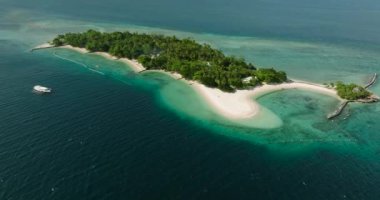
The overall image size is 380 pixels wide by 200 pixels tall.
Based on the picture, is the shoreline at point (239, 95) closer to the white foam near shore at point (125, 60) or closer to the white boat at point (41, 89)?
the white foam near shore at point (125, 60)

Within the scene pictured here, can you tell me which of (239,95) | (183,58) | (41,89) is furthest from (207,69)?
(41,89)

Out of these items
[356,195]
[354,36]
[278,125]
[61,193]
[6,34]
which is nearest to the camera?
[61,193]

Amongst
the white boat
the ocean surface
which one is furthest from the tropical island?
the white boat

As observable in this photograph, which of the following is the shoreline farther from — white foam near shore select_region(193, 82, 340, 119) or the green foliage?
the green foliage

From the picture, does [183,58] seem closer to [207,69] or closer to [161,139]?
[207,69]

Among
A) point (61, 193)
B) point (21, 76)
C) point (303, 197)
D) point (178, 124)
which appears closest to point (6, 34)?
point (21, 76)

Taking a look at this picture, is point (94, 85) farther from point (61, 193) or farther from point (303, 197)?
point (303, 197)

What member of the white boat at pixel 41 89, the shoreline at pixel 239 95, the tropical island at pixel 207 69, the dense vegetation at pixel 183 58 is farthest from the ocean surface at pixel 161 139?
the dense vegetation at pixel 183 58
